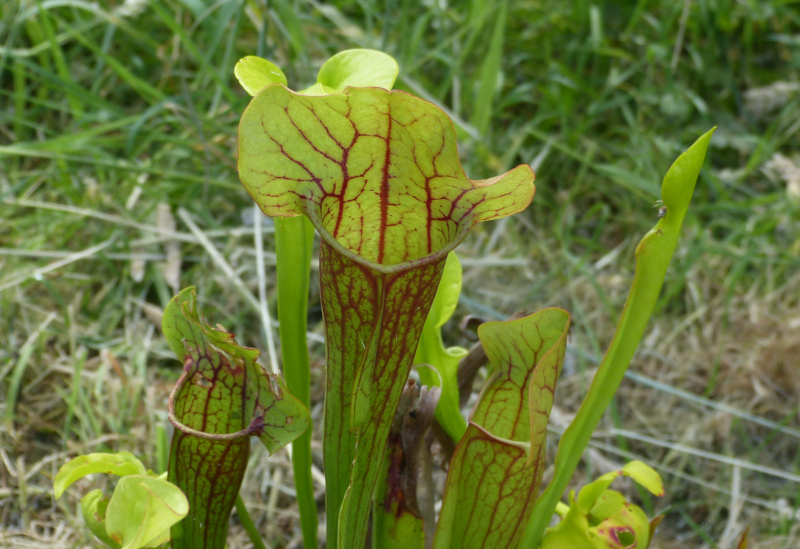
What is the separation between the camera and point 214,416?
37.5 inches

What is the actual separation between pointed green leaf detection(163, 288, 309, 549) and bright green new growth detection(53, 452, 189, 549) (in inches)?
3.4

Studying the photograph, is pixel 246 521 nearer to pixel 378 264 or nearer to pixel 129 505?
pixel 129 505

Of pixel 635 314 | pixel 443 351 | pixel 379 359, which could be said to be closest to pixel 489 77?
pixel 443 351

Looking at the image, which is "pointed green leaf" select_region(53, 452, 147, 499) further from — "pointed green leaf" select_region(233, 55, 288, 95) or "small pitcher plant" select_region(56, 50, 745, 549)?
"pointed green leaf" select_region(233, 55, 288, 95)

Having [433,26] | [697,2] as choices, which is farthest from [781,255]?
[433,26]

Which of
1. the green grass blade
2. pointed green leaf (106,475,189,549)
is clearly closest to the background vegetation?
the green grass blade

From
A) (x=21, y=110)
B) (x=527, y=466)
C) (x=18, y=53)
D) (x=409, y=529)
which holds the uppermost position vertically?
(x=18, y=53)

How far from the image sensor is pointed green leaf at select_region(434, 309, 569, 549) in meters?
0.87

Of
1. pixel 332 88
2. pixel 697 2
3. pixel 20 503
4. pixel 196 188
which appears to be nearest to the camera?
pixel 332 88

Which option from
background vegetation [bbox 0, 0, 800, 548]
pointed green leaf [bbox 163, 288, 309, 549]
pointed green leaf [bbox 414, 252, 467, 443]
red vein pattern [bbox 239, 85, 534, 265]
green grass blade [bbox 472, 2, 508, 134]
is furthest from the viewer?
green grass blade [bbox 472, 2, 508, 134]

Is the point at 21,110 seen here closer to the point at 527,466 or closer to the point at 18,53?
the point at 18,53

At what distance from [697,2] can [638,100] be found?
0.62m

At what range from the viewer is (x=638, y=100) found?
8.26 ft

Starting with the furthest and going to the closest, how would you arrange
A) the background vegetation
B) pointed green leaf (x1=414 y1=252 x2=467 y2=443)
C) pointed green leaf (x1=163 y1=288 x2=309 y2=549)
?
1. the background vegetation
2. pointed green leaf (x1=414 y1=252 x2=467 y2=443)
3. pointed green leaf (x1=163 y1=288 x2=309 y2=549)
